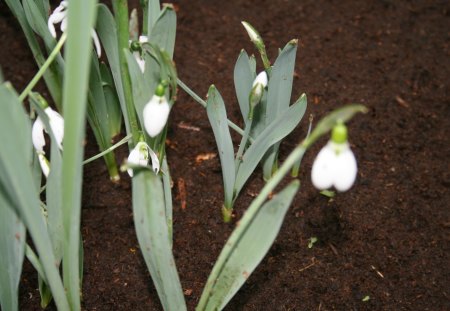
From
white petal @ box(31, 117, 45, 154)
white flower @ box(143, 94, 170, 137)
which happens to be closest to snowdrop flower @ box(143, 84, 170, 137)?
white flower @ box(143, 94, 170, 137)

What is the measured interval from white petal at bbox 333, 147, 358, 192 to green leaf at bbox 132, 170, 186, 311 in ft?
1.06

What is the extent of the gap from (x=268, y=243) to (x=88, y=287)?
26.9 inches

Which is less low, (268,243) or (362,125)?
(268,243)

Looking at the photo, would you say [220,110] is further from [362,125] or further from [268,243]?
[362,125]

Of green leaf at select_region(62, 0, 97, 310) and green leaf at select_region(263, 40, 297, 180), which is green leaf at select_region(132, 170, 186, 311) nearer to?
green leaf at select_region(62, 0, 97, 310)

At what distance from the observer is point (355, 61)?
2.28 metres

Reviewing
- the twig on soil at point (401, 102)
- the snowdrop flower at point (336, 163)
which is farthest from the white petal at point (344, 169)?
the twig on soil at point (401, 102)

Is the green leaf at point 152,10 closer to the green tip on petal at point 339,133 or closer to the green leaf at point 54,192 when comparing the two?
the green leaf at point 54,192

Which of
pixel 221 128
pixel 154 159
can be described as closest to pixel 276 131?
pixel 221 128

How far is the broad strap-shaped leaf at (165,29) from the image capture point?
4.11 ft

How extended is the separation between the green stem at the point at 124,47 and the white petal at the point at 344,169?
1.95 ft

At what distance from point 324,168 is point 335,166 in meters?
0.02

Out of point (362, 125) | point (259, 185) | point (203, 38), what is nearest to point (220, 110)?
point (259, 185)

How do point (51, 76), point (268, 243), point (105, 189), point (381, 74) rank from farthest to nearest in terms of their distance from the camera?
point (381, 74)
point (105, 189)
point (51, 76)
point (268, 243)
